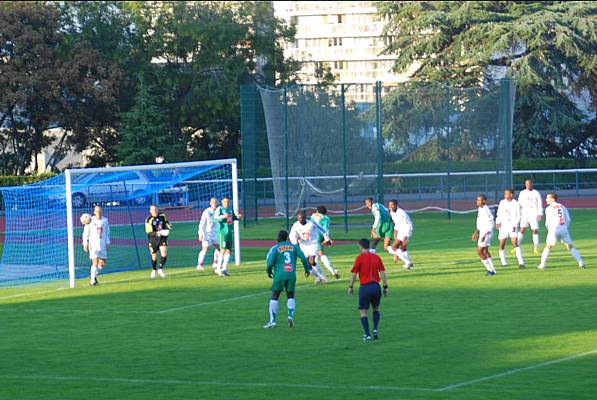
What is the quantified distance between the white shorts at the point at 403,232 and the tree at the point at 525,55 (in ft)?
120

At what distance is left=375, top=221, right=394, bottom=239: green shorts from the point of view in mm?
30000

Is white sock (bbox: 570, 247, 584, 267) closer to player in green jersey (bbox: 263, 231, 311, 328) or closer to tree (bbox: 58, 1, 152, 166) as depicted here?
player in green jersey (bbox: 263, 231, 311, 328)

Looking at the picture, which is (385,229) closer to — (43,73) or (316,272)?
(316,272)

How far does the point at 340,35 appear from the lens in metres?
146

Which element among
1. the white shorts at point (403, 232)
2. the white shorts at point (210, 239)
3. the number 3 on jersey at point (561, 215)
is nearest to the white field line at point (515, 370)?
the number 3 on jersey at point (561, 215)

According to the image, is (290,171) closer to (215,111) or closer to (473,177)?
(473,177)

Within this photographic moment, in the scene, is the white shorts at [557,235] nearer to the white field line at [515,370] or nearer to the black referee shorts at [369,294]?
the black referee shorts at [369,294]

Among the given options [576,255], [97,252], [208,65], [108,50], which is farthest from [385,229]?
[108,50]

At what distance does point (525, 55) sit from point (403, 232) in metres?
38.5

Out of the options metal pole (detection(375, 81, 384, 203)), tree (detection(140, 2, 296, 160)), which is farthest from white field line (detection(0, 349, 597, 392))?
tree (detection(140, 2, 296, 160))

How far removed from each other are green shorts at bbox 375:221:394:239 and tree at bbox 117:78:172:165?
35.9 metres

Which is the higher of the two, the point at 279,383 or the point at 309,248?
the point at 309,248

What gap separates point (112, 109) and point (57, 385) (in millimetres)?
52358

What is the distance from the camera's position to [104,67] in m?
65.2
